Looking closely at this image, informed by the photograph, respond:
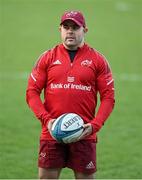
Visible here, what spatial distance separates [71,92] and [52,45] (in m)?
16.2

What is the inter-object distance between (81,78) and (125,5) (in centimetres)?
2586

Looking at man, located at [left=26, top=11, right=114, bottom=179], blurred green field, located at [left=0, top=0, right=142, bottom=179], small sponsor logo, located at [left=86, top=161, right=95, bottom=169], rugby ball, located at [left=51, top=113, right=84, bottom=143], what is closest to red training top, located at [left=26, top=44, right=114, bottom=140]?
man, located at [left=26, top=11, right=114, bottom=179]

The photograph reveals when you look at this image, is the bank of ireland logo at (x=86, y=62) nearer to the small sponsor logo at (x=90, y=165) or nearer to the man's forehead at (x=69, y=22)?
the man's forehead at (x=69, y=22)

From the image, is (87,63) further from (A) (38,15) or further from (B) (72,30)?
(A) (38,15)

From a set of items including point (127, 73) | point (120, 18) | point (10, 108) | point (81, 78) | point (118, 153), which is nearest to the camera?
point (81, 78)

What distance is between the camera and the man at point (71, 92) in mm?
7809

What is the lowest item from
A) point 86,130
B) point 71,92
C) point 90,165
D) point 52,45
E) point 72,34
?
point 90,165

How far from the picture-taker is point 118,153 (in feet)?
39.1

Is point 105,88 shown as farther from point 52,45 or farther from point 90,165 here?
point 52,45

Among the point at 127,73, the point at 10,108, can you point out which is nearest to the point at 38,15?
the point at 127,73

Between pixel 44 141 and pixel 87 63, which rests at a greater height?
pixel 87 63

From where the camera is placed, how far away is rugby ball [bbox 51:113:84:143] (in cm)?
759

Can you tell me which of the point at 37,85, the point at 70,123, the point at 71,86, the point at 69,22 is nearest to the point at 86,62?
the point at 71,86

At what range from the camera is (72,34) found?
782 centimetres
